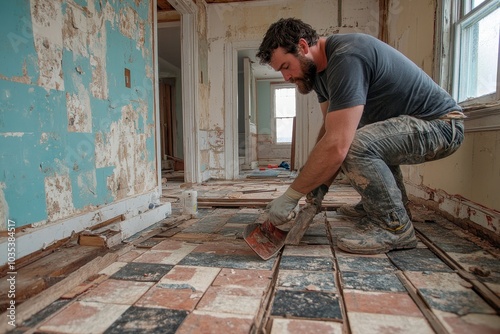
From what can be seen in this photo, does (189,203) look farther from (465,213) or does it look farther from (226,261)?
(465,213)

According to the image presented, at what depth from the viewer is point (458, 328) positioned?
2.83ft

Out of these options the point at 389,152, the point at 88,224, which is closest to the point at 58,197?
the point at 88,224

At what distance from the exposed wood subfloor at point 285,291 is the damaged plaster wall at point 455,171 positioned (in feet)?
0.63

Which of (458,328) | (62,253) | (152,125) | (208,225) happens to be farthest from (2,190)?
(458,328)

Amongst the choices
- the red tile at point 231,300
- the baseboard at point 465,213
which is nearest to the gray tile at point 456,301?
the red tile at point 231,300

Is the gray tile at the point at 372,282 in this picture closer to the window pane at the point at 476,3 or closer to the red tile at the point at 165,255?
the red tile at the point at 165,255

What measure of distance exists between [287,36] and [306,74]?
23 centimetres

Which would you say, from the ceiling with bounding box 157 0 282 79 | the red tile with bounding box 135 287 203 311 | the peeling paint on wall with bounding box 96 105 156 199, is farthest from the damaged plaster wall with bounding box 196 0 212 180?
the red tile with bounding box 135 287 203 311

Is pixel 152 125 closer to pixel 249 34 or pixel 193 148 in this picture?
pixel 193 148

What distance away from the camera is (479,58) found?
199cm

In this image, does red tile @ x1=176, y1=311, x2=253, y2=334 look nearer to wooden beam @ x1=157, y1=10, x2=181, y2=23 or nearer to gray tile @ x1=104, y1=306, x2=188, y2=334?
gray tile @ x1=104, y1=306, x2=188, y2=334

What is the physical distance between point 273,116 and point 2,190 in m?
8.78

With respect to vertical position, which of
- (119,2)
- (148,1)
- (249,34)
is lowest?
(119,2)

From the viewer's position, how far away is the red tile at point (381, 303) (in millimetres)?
959
